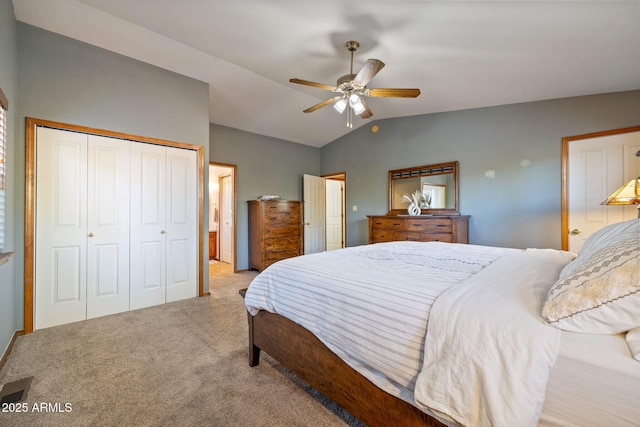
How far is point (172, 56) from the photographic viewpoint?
121 inches

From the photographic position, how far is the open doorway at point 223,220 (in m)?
4.98

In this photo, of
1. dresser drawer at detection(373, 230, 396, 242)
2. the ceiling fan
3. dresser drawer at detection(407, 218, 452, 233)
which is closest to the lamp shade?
dresser drawer at detection(407, 218, 452, 233)

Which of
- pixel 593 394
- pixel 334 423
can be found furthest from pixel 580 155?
pixel 334 423

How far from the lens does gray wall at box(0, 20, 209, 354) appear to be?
2.47m

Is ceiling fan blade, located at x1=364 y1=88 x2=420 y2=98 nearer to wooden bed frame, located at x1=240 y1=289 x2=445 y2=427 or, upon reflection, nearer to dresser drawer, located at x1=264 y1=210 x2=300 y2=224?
wooden bed frame, located at x1=240 y1=289 x2=445 y2=427

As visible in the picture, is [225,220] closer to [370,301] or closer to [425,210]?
[425,210]

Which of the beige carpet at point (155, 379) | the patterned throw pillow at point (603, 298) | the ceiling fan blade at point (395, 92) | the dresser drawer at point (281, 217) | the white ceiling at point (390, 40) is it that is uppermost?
the white ceiling at point (390, 40)

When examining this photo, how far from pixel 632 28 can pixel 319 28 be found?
2.45 metres

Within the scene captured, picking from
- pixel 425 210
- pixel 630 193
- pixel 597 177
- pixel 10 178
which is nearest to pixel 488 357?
pixel 630 193

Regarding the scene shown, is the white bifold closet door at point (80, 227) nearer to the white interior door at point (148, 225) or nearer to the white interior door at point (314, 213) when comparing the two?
the white interior door at point (148, 225)

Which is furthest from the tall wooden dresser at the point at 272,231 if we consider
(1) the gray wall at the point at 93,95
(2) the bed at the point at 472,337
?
(2) the bed at the point at 472,337

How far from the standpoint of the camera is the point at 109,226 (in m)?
2.94

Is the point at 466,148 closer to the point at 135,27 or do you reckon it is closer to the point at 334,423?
the point at 334,423

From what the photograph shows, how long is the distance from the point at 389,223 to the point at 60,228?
4.19m
